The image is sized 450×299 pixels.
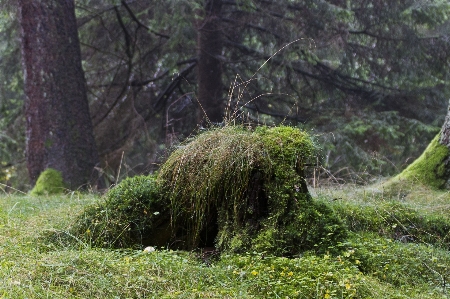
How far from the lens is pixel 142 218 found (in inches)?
184

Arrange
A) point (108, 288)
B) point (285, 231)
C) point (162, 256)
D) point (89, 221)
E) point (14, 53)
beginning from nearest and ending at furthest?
point (108, 288) < point (162, 256) < point (285, 231) < point (89, 221) < point (14, 53)

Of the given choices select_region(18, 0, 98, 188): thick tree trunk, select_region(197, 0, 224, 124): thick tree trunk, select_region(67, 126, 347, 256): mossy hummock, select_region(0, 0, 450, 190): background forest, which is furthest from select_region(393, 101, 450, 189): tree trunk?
select_region(197, 0, 224, 124): thick tree trunk

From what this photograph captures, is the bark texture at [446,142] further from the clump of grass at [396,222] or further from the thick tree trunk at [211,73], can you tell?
the thick tree trunk at [211,73]

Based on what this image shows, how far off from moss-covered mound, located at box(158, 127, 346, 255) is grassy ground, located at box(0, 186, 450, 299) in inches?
7.4

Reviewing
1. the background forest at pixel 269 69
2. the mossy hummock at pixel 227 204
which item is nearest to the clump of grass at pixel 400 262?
the mossy hummock at pixel 227 204

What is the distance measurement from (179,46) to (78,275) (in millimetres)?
9880

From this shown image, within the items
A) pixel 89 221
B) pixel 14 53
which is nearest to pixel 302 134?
pixel 89 221

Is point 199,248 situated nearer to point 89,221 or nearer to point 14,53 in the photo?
point 89,221

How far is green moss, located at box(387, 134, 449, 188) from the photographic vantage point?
280 inches

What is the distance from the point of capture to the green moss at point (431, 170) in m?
7.12

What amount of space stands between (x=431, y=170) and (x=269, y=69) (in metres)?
5.41

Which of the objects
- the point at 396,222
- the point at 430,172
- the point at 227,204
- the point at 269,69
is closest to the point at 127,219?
the point at 227,204

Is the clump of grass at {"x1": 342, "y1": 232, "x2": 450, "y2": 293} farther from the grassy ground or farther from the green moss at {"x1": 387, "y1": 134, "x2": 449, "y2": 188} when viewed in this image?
the green moss at {"x1": 387, "y1": 134, "x2": 449, "y2": 188}

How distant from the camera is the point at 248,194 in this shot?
14.6ft
